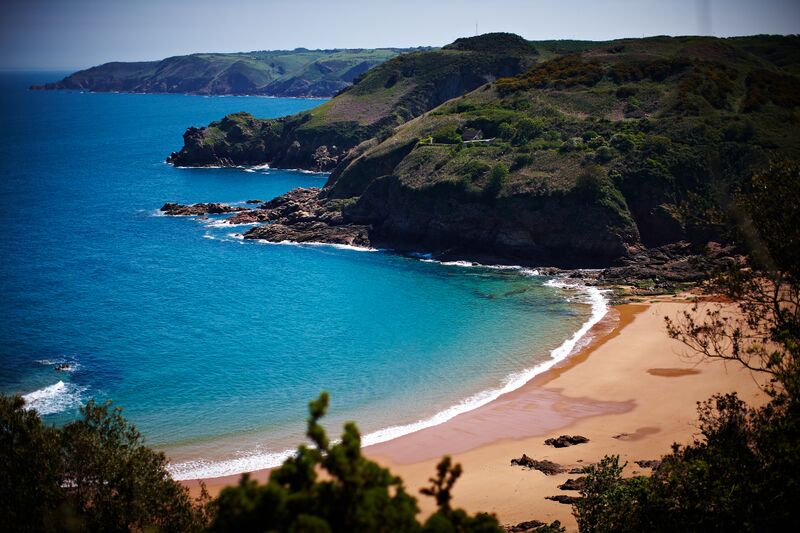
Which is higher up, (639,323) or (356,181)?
(356,181)

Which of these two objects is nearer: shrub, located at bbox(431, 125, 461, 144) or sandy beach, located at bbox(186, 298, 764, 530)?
sandy beach, located at bbox(186, 298, 764, 530)

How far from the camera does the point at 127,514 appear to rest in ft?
72.2

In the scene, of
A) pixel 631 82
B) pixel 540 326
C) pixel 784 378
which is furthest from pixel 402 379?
pixel 631 82

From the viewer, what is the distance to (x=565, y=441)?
3494 centimetres

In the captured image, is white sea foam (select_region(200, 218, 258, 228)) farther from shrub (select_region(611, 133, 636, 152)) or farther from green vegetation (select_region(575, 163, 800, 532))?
green vegetation (select_region(575, 163, 800, 532))

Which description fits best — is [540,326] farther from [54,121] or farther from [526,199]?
[54,121]

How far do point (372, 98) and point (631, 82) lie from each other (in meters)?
60.0

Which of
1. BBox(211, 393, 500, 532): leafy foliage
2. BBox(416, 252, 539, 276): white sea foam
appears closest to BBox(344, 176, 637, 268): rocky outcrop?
BBox(416, 252, 539, 276): white sea foam

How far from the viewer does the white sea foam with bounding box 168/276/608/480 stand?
3375 centimetres

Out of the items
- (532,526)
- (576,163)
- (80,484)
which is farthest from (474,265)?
(80,484)

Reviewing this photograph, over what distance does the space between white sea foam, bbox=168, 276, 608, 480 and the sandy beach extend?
22.7 inches

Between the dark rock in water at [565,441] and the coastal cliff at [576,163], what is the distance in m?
20.3

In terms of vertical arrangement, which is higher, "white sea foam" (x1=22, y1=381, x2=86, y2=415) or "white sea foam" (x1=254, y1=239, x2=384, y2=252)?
"white sea foam" (x1=254, y1=239, x2=384, y2=252)

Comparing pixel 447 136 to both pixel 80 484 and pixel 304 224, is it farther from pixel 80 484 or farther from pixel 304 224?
pixel 80 484
